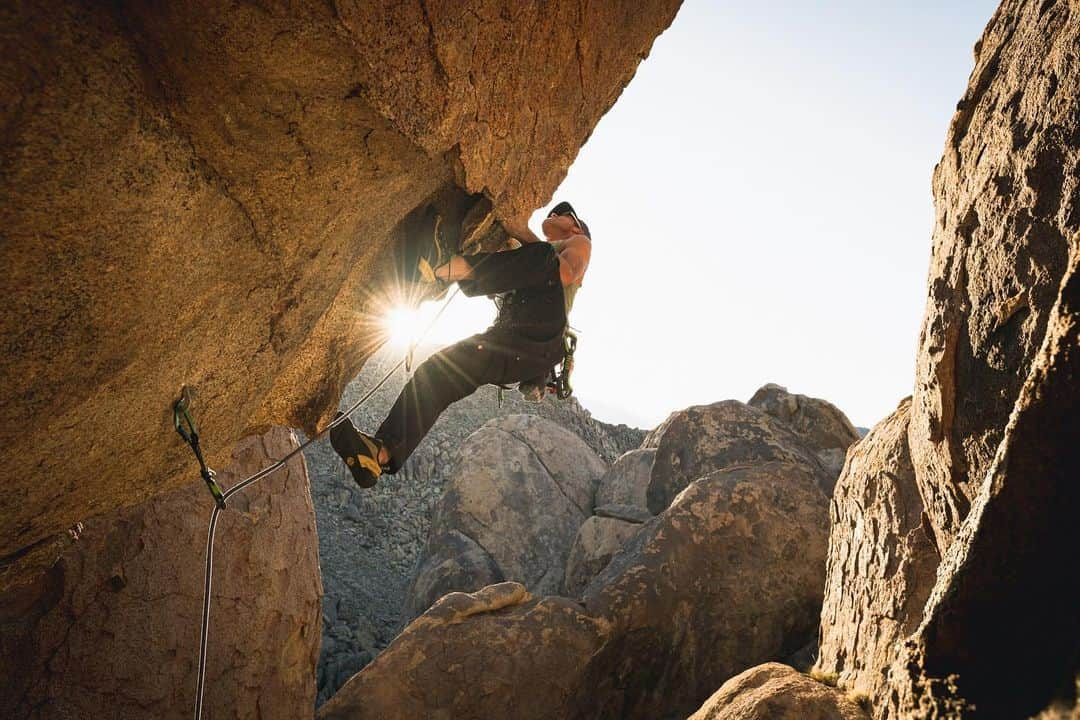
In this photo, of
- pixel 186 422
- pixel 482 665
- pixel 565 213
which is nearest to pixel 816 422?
pixel 482 665

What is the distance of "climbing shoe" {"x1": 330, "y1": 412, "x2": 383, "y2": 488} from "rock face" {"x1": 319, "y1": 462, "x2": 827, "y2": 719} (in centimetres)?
260

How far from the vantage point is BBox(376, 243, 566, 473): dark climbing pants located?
13.9 ft

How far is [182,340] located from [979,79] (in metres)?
4.01

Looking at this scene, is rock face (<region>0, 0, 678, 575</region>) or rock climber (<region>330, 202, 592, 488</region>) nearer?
rock face (<region>0, 0, 678, 575</region>)

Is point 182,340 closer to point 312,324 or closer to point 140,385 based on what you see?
point 140,385

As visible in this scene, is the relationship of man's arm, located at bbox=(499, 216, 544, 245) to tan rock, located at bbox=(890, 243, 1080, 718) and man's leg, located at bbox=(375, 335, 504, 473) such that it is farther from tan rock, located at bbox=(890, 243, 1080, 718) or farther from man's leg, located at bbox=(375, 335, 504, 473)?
tan rock, located at bbox=(890, 243, 1080, 718)

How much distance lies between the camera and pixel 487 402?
17.6m

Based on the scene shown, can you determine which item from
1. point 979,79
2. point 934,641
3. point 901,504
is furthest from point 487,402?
point 934,641

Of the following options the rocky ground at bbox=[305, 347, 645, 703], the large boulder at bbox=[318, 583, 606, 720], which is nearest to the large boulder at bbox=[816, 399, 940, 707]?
the large boulder at bbox=[318, 583, 606, 720]

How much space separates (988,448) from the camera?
314 cm

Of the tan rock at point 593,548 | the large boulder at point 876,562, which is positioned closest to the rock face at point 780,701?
the large boulder at point 876,562

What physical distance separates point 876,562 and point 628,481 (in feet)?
23.9

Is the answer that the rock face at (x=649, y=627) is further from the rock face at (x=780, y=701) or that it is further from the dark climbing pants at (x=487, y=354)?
the dark climbing pants at (x=487, y=354)

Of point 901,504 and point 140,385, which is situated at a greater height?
point 140,385
